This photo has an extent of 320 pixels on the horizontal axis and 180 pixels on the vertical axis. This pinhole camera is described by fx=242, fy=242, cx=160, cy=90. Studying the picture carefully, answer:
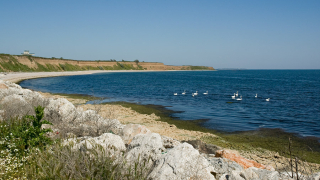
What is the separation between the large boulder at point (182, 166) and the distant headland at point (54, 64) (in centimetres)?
6988

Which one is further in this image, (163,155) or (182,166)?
(163,155)

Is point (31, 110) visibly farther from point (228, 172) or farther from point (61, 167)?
point (228, 172)

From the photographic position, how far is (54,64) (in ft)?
301

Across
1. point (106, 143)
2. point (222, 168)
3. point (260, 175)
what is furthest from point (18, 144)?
point (260, 175)

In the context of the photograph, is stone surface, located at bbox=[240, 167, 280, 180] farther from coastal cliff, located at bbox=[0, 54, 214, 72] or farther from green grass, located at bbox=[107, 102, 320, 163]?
coastal cliff, located at bbox=[0, 54, 214, 72]

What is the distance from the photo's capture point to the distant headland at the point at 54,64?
69.1m

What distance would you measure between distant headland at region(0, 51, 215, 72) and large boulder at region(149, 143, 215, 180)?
229ft

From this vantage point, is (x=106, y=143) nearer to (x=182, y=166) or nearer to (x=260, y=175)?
(x=182, y=166)

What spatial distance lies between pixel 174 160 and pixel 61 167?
179cm

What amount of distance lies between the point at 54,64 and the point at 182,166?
9717cm

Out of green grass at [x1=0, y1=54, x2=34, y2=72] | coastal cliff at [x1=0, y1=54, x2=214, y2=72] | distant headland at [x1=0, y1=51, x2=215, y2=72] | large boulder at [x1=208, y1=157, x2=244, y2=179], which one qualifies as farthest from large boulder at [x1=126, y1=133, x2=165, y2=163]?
green grass at [x1=0, y1=54, x2=34, y2=72]

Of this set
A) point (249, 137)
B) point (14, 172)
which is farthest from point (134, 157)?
point (249, 137)

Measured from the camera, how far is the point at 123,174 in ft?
12.4

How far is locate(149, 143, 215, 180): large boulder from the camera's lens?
3.79 meters
